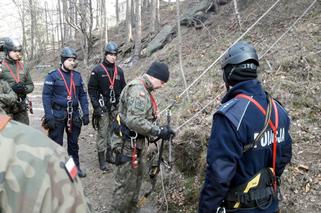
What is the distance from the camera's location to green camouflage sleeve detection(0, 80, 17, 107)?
19.4ft

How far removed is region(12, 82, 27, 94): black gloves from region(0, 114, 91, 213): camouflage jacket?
5.77 meters

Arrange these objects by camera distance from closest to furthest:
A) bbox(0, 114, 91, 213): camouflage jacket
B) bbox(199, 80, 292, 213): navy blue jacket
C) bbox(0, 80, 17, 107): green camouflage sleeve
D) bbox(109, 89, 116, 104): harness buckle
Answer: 1. bbox(0, 114, 91, 213): camouflage jacket
2. bbox(199, 80, 292, 213): navy blue jacket
3. bbox(0, 80, 17, 107): green camouflage sleeve
4. bbox(109, 89, 116, 104): harness buckle

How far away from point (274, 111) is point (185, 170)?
3226 mm

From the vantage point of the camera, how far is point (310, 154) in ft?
18.0

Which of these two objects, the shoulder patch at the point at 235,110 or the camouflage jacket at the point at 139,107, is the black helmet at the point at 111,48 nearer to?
the camouflage jacket at the point at 139,107

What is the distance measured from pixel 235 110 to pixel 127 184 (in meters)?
2.49

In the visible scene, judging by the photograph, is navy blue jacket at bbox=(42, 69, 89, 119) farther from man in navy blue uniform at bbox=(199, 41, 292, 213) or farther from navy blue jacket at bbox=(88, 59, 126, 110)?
man in navy blue uniform at bbox=(199, 41, 292, 213)

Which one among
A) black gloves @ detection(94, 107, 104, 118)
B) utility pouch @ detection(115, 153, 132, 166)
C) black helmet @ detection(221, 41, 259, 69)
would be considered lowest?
black gloves @ detection(94, 107, 104, 118)

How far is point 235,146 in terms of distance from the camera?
2895mm

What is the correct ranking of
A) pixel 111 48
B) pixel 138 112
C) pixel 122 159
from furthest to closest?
pixel 111 48 < pixel 122 159 < pixel 138 112

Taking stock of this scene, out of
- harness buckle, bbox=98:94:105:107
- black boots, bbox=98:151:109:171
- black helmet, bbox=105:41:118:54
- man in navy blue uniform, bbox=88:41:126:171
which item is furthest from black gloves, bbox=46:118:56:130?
black helmet, bbox=105:41:118:54

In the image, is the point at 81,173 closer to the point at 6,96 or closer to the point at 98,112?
the point at 98,112

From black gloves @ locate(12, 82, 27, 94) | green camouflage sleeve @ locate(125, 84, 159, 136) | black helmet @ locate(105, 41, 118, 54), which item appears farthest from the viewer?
black helmet @ locate(105, 41, 118, 54)

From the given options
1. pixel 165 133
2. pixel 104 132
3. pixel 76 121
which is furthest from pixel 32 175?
pixel 104 132
